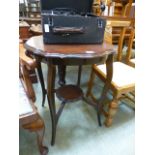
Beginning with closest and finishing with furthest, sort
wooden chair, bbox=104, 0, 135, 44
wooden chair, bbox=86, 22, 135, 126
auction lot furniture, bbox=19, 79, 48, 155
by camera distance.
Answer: auction lot furniture, bbox=19, 79, 48, 155, wooden chair, bbox=86, 22, 135, 126, wooden chair, bbox=104, 0, 135, 44

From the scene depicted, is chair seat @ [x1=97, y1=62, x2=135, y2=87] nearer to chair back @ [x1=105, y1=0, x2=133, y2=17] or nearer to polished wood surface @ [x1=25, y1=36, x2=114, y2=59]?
polished wood surface @ [x1=25, y1=36, x2=114, y2=59]

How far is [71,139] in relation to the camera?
4.74 feet

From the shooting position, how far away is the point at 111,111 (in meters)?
1.51

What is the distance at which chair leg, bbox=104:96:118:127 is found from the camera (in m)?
1.48

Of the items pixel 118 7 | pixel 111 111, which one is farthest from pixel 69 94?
pixel 118 7

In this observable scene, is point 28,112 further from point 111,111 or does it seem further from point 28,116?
point 111,111

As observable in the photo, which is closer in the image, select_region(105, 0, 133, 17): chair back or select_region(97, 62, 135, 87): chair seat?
select_region(97, 62, 135, 87): chair seat

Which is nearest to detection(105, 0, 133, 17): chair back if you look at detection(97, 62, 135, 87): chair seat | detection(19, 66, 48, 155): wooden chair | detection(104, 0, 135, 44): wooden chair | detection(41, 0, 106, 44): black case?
detection(104, 0, 135, 44): wooden chair

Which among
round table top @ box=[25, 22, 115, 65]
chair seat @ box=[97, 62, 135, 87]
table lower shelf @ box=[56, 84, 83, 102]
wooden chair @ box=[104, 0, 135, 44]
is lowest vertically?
table lower shelf @ box=[56, 84, 83, 102]

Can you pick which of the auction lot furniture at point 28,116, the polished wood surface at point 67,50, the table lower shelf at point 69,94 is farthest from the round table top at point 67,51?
the table lower shelf at point 69,94

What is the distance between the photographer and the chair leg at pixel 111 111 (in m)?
1.48

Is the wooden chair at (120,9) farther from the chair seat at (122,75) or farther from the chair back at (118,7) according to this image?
the chair seat at (122,75)
